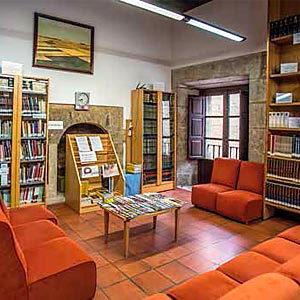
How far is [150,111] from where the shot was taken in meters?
6.15

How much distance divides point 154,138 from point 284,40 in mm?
3006

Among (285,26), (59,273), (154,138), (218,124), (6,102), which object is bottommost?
(59,273)

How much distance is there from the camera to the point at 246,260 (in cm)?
232

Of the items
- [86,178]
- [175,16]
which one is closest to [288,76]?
[175,16]

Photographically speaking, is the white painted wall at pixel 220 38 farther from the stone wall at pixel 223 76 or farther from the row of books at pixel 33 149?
the row of books at pixel 33 149

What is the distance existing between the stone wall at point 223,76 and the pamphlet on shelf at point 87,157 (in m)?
2.32

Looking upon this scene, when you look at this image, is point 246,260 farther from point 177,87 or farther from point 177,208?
point 177,87

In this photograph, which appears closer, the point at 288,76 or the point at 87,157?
the point at 288,76

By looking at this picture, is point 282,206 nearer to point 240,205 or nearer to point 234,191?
point 240,205

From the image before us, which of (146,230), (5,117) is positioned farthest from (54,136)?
(146,230)

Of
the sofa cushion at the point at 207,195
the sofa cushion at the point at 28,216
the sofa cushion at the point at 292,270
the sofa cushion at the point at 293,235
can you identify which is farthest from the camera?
the sofa cushion at the point at 207,195

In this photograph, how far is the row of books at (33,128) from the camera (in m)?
4.53

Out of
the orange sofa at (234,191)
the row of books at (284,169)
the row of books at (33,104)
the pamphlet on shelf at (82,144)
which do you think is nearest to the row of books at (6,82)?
the row of books at (33,104)

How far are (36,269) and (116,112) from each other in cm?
419
